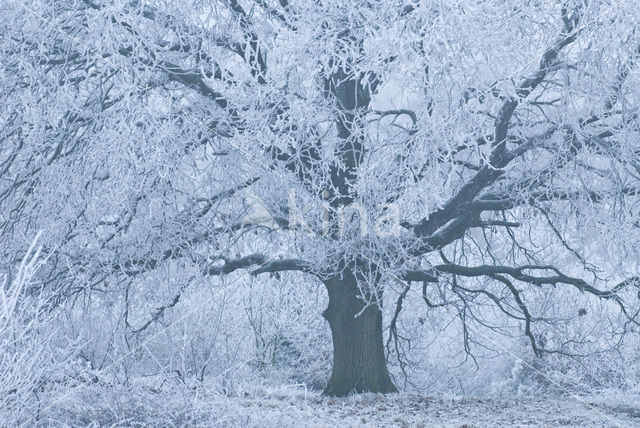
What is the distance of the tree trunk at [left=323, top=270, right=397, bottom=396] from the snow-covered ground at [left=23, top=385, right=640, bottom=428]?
0.46 metres

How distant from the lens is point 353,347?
13000mm

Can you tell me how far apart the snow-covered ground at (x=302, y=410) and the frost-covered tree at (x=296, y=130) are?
4.82 feet

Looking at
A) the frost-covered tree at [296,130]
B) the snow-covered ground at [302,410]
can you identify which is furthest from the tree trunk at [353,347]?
the frost-covered tree at [296,130]

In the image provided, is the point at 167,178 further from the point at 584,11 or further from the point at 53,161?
the point at 584,11

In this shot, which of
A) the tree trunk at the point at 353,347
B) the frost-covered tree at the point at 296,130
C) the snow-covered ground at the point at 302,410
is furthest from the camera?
the tree trunk at the point at 353,347

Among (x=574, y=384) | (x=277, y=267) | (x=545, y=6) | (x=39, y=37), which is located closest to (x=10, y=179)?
(x=39, y=37)

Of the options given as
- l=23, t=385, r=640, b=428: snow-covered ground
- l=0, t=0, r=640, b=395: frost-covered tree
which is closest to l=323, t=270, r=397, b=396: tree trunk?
l=23, t=385, r=640, b=428: snow-covered ground

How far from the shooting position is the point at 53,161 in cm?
1056

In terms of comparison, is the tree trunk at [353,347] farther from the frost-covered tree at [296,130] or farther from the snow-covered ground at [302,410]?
the frost-covered tree at [296,130]

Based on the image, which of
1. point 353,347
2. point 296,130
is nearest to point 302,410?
point 353,347

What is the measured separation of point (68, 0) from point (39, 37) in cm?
56

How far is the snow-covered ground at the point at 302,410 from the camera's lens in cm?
718

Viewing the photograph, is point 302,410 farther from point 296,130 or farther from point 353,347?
point 296,130

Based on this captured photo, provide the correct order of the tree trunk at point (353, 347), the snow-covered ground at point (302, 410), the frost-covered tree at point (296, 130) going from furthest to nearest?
the tree trunk at point (353, 347) < the frost-covered tree at point (296, 130) < the snow-covered ground at point (302, 410)
